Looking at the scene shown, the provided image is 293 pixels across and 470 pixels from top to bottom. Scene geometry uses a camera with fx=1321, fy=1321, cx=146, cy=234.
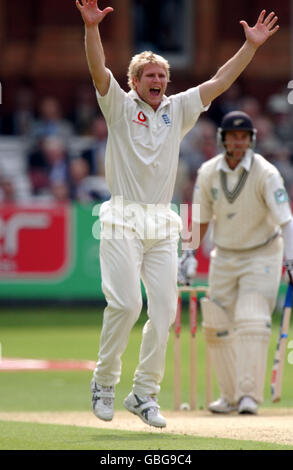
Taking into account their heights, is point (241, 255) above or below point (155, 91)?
below

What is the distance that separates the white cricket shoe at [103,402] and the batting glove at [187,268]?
6.67 feet

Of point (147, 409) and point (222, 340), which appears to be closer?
point (147, 409)

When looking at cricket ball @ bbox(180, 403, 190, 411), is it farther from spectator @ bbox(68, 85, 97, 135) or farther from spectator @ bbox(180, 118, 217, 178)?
spectator @ bbox(68, 85, 97, 135)

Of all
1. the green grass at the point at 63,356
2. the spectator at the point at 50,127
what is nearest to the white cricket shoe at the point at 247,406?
the green grass at the point at 63,356

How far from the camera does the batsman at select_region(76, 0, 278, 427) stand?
7.79 m

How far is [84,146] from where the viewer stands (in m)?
20.4

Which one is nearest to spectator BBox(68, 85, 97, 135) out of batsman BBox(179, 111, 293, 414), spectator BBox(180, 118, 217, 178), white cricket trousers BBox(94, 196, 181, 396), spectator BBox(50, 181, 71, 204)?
spectator BBox(180, 118, 217, 178)

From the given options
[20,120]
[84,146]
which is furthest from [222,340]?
[20,120]

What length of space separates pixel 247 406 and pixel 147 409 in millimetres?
1805

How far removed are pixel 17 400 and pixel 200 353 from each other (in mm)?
3810

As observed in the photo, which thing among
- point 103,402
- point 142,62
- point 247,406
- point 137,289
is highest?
point 142,62

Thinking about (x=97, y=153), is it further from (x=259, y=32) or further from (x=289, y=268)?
(x=259, y=32)

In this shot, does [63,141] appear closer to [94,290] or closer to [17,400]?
[94,290]

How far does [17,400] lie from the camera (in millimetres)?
10945
